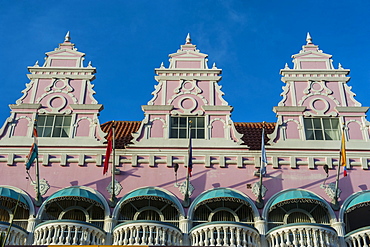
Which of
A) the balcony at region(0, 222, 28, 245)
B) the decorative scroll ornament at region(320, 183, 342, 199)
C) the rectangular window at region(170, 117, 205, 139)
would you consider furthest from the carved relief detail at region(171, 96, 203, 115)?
the balcony at region(0, 222, 28, 245)

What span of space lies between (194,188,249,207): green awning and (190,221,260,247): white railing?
4.95ft

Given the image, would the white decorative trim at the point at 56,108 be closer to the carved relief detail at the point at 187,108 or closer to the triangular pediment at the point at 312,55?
the carved relief detail at the point at 187,108

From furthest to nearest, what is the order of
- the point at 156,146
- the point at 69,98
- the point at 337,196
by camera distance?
the point at 69,98, the point at 156,146, the point at 337,196

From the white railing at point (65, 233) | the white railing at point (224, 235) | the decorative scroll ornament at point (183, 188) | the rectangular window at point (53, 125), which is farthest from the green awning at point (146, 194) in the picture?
the rectangular window at point (53, 125)

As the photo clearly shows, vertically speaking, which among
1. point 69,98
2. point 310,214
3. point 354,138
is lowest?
point 310,214

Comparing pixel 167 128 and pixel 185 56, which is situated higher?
pixel 185 56

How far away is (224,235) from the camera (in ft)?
80.0

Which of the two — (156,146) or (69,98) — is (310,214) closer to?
(156,146)

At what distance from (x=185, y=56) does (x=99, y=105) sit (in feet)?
17.5

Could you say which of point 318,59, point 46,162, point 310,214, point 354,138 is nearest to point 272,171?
point 310,214

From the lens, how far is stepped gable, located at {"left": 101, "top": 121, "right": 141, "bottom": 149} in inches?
1180

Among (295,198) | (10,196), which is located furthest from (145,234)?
(295,198)

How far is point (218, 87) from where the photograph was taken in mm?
30844

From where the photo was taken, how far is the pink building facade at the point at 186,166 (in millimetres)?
24812
